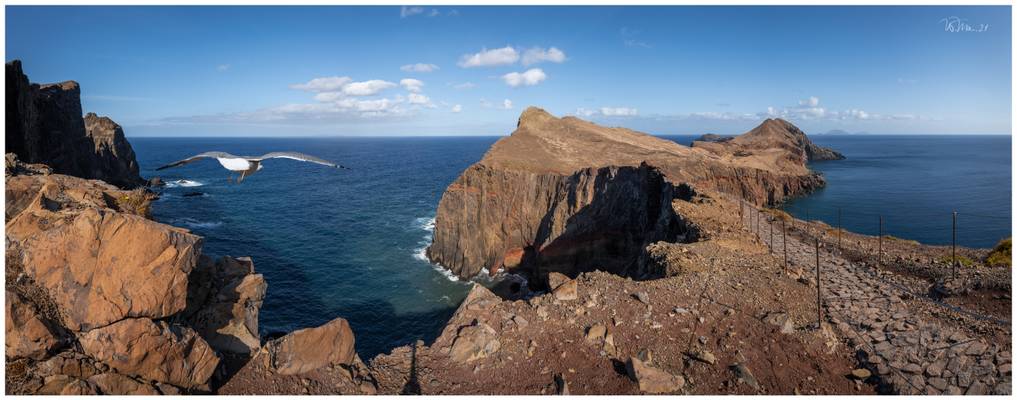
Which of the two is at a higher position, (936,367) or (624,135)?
(624,135)

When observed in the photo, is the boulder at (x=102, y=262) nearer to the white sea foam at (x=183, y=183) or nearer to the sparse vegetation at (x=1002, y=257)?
the sparse vegetation at (x=1002, y=257)

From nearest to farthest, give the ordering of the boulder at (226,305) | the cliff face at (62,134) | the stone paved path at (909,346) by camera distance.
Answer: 1. the stone paved path at (909,346)
2. the boulder at (226,305)
3. the cliff face at (62,134)

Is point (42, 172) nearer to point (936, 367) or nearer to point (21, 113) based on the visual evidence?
point (21, 113)

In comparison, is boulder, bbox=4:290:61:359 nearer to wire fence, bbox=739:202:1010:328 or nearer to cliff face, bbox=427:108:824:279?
wire fence, bbox=739:202:1010:328

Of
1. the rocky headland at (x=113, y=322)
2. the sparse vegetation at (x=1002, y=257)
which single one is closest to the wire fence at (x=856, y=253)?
the sparse vegetation at (x=1002, y=257)

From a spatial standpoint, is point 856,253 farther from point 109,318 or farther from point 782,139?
point 782,139

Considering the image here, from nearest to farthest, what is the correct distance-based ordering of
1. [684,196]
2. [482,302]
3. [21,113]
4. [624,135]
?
1. [482,302]
2. [684,196]
3. [21,113]
4. [624,135]

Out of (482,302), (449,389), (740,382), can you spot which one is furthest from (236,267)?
(740,382)
